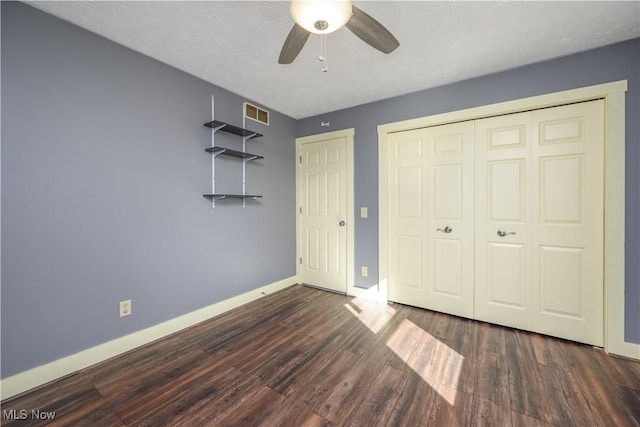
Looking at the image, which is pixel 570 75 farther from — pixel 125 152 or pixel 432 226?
pixel 125 152

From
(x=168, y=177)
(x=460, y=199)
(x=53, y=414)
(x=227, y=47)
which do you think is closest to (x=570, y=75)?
(x=460, y=199)

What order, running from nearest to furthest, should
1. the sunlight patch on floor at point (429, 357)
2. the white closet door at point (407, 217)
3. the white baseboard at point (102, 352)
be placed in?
the white baseboard at point (102, 352), the sunlight patch on floor at point (429, 357), the white closet door at point (407, 217)

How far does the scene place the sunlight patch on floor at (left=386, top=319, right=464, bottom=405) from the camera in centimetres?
171

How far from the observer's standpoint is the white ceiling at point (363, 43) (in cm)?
165

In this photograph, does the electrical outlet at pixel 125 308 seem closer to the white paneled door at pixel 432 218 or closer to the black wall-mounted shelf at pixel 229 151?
the black wall-mounted shelf at pixel 229 151

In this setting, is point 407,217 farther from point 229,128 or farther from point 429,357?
point 229,128

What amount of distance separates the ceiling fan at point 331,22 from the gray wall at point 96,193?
4.66 ft

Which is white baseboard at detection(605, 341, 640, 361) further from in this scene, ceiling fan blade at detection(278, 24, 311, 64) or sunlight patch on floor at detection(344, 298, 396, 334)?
ceiling fan blade at detection(278, 24, 311, 64)

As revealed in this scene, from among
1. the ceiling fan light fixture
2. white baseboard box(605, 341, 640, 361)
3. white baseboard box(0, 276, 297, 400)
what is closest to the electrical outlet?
white baseboard box(0, 276, 297, 400)

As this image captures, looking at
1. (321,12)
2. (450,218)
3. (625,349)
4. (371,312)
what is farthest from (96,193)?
(625,349)

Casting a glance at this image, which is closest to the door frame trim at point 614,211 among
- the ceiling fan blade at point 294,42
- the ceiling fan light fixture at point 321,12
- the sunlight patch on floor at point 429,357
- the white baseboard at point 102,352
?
the sunlight patch on floor at point 429,357

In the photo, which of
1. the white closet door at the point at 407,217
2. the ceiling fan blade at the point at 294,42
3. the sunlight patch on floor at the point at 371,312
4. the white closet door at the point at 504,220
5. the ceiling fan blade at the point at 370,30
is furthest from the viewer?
the white closet door at the point at 407,217

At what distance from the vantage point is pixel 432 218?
2807 millimetres

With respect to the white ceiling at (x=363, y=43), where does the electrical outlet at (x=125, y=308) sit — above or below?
below
